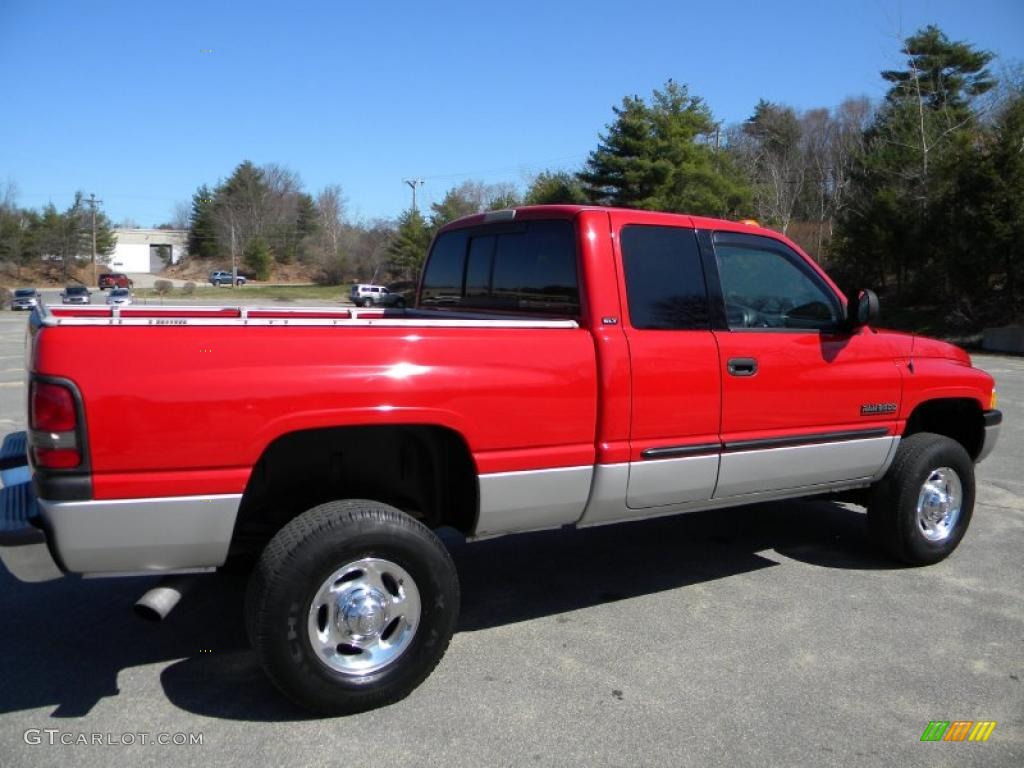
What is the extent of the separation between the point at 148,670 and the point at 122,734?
0.57 meters

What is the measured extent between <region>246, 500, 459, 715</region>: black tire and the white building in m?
107

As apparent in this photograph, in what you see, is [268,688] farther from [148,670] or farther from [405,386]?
[405,386]

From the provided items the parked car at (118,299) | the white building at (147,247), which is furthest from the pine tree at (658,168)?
the white building at (147,247)

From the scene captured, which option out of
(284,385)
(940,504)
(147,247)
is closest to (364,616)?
(284,385)

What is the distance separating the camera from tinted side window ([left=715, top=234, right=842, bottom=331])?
4508mm

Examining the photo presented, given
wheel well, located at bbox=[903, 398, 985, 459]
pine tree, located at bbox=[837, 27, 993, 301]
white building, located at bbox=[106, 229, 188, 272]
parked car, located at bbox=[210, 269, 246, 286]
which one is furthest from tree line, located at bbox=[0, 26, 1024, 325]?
white building, located at bbox=[106, 229, 188, 272]

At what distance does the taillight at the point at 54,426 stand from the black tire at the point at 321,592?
0.79 metres

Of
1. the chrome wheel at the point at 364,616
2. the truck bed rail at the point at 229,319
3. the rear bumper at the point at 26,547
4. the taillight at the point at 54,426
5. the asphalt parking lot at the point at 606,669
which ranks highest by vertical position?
the truck bed rail at the point at 229,319

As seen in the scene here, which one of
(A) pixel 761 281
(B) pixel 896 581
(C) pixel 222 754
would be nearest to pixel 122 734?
(C) pixel 222 754

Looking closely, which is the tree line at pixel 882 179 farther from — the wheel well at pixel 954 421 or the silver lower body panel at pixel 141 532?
the silver lower body panel at pixel 141 532

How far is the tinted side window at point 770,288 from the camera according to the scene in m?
4.51

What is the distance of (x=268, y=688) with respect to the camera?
3615 mm

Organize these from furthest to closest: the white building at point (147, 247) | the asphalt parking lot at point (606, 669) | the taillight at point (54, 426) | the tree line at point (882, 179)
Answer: the white building at point (147, 247)
the tree line at point (882, 179)
the asphalt parking lot at point (606, 669)
the taillight at point (54, 426)

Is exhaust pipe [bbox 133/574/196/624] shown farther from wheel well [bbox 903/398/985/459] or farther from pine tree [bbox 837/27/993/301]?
pine tree [bbox 837/27/993/301]
